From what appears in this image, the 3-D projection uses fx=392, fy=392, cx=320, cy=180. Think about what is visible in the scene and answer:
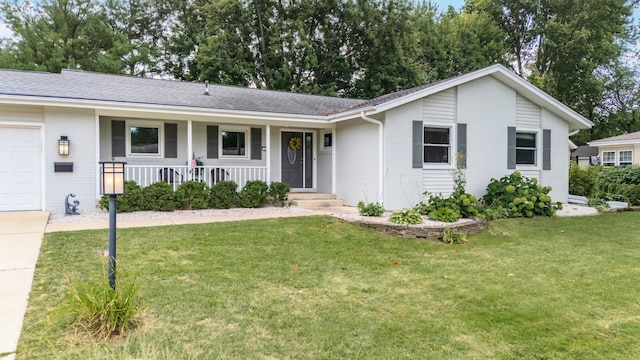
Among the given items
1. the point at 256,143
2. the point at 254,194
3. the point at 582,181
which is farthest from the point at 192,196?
the point at 582,181

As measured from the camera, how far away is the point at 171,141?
35.8 ft

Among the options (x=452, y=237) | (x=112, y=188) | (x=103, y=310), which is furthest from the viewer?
(x=452, y=237)

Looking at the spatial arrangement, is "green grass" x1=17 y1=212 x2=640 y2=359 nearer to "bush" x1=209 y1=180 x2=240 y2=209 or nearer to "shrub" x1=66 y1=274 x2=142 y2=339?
"shrub" x1=66 y1=274 x2=142 y2=339

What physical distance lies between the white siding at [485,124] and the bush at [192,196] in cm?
674

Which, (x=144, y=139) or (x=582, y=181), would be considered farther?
(x=582, y=181)

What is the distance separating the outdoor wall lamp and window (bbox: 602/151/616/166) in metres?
27.5

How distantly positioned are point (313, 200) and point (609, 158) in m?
22.4

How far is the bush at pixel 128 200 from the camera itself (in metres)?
8.70

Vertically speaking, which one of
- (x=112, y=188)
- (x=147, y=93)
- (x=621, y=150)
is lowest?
(x=112, y=188)

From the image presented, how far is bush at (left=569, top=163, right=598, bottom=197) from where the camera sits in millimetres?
14016

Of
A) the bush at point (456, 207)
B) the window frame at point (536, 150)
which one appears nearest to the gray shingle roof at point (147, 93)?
the bush at point (456, 207)

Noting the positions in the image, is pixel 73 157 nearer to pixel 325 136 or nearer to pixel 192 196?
pixel 192 196

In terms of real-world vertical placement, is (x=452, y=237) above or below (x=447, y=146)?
below

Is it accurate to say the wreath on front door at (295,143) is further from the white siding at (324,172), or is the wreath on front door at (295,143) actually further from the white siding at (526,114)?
the white siding at (526,114)
